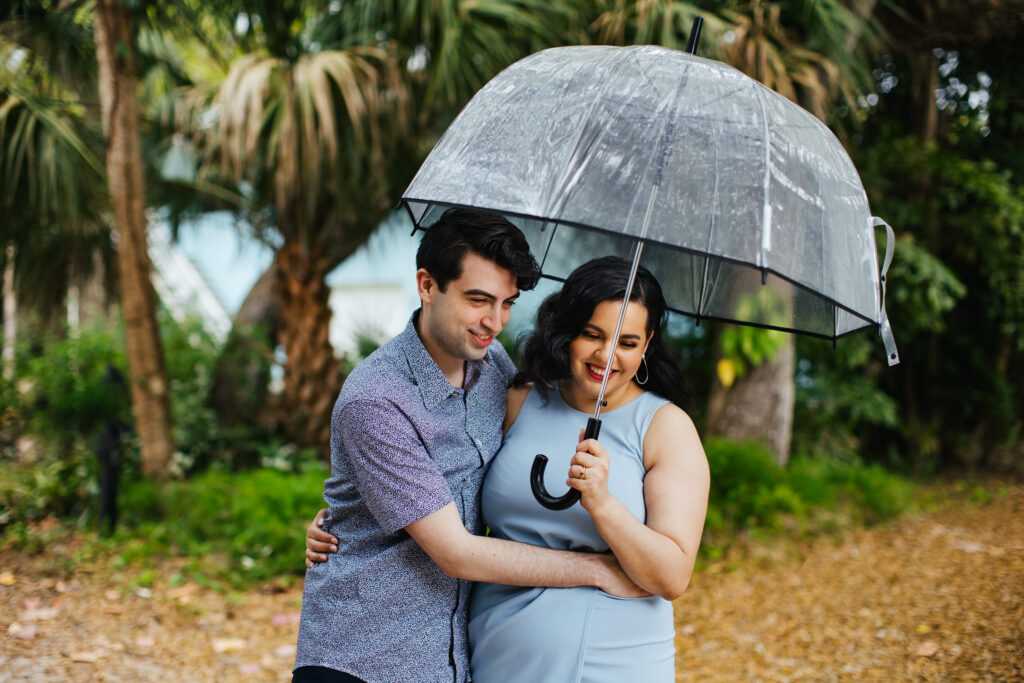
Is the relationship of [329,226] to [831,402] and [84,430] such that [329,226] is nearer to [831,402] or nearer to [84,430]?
[84,430]

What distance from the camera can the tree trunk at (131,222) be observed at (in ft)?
17.2

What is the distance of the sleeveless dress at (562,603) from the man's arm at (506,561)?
0.05m

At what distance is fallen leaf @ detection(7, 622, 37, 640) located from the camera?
3.96m

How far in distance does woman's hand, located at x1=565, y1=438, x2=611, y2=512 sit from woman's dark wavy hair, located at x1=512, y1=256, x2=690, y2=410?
15.4 inches

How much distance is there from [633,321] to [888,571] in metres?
3.98

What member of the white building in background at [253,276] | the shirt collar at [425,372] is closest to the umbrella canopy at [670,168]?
the shirt collar at [425,372]

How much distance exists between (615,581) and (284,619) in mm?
3241

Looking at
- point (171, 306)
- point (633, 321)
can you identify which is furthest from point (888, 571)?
point (171, 306)

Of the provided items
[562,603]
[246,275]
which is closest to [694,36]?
[562,603]

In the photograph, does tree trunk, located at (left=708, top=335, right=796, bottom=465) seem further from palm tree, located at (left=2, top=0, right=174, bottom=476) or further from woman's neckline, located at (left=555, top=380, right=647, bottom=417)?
palm tree, located at (left=2, top=0, right=174, bottom=476)

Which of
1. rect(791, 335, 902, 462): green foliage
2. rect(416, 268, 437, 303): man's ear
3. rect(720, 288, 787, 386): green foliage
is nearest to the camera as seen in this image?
rect(416, 268, 437, 303): man's ear

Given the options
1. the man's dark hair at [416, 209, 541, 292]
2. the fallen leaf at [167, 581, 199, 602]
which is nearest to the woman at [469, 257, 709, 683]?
the man's dark hair at [416, 209, 541, 292]

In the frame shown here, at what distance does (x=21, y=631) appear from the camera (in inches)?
158

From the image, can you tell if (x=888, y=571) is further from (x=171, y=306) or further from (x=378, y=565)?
(x=171, y=306)
